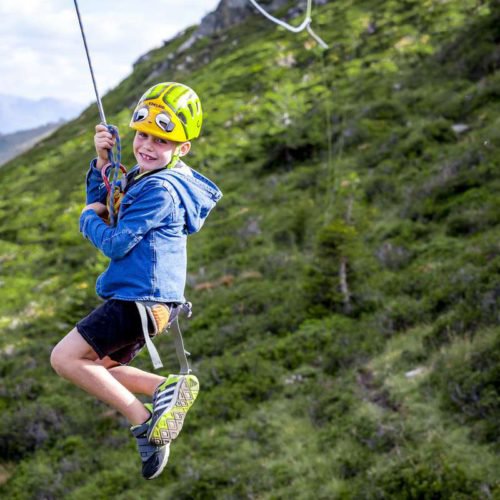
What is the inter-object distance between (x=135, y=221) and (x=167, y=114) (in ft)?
1.95

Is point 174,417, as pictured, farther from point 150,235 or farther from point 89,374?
point 150,235

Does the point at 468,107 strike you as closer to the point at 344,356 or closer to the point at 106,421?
the point at 344,356

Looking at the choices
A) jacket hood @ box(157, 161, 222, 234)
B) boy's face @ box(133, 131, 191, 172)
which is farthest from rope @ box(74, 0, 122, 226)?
jacket hood @ box(157, 161, 222, 234)

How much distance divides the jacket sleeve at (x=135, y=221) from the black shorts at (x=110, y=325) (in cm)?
30

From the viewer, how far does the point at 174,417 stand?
376 centimetres

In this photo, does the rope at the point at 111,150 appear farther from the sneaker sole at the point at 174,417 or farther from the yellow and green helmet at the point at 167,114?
the sneaker sole at the point at 174,417

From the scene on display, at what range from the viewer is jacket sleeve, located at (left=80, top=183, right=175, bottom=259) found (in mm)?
3459

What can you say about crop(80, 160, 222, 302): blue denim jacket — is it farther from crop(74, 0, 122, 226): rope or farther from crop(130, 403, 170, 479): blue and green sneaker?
crop(130, 403, 170, 479): blue and green sneaker

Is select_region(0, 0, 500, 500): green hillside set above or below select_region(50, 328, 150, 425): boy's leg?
below

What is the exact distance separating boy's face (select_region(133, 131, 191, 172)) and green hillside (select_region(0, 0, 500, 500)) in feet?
9.77

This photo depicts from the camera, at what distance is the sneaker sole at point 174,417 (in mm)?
3707

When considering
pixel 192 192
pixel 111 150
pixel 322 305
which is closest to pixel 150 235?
pixel 192 192

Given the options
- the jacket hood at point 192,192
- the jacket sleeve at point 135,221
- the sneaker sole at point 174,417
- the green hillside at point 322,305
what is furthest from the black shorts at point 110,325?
the green hillside at point 322,305

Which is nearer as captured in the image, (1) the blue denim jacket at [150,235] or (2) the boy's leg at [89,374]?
(1) the blue denim jacket at [150,235]
